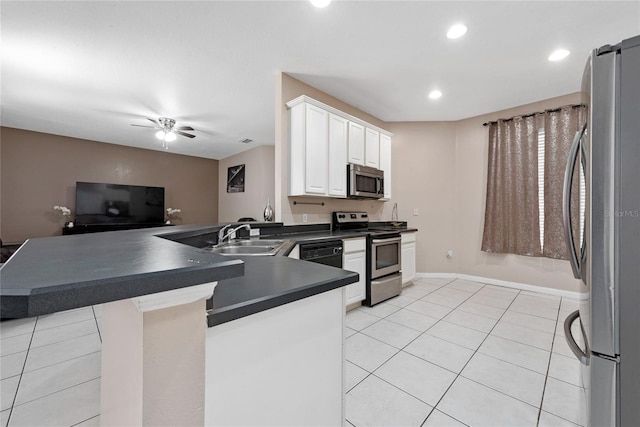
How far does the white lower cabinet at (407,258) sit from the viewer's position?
354cm

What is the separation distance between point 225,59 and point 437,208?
3660mm

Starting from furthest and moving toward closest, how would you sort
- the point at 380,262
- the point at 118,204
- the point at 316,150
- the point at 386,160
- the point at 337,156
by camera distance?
the point at 118,204
the point at 386,160
the point at 337,156
the point at 380,262
the point at 316,150

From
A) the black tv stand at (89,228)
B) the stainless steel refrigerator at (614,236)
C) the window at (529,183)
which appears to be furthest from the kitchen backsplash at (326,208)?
the black tv stand at (89,228)

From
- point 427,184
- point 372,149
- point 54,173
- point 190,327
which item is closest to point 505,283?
point 427,184

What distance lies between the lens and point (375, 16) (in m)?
2.05

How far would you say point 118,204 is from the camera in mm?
5422

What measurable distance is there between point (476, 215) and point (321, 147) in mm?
2761

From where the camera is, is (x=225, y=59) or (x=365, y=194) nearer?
(x=225, y=59)

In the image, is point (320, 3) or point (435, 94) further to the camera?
point (435, 94)

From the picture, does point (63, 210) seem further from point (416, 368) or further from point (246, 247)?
point (416, 368)

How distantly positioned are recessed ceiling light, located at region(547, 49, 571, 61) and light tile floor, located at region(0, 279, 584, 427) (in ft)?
8.63

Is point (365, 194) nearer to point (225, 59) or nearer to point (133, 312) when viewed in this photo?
point (225, 59)

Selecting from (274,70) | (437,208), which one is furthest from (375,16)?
(437,208)

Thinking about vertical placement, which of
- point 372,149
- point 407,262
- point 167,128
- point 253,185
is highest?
point 167,128
